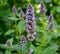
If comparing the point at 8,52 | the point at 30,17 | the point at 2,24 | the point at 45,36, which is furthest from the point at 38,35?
the point at 30,17

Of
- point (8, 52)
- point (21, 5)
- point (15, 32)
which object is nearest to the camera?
point (8, 52)

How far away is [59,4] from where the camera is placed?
3965mm

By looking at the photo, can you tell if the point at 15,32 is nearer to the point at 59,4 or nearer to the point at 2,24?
the point at 2,24

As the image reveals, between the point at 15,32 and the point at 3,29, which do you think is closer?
the point at 15,32

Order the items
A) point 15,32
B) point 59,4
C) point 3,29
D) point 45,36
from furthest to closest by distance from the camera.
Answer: point 59,4 → point 3,29 → point 15,32 → point 45,36

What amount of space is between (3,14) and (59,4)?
1252mm

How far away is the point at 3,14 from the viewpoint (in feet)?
9.82

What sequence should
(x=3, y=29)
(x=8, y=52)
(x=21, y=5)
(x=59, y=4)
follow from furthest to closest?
(x=59, y=4), (x=21, y=5), (x=3, y=29), (x=8, y=52)

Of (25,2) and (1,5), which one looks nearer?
(1,5)

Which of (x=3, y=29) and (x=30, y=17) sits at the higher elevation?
(x=30, y=17)

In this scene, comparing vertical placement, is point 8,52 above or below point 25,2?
below

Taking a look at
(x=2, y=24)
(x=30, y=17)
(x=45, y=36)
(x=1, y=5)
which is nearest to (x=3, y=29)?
(x=2, y=24)

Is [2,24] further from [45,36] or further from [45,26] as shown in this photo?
[45,36]

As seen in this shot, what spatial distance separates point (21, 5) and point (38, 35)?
0.58 meters
